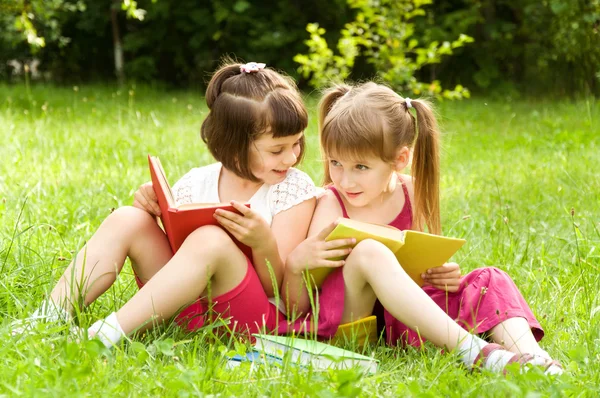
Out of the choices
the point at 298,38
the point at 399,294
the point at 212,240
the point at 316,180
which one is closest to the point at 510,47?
the point at 298,38

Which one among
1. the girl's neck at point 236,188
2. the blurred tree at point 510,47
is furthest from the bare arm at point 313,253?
the blurred tree at point 510,47

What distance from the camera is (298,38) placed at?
34.0ft

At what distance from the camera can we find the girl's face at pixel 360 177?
244 cm

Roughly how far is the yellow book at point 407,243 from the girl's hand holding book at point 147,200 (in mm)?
533

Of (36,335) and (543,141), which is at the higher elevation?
(36,335)

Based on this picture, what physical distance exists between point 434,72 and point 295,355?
340 inches

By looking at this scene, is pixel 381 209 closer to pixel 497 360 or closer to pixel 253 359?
pixel 497 360

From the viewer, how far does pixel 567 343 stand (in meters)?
2.33

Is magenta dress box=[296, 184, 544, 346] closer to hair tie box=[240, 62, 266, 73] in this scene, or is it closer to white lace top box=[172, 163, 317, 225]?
white lace top box=[172, 163, 317, 225]

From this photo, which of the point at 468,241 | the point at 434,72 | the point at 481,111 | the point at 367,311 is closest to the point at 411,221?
the point at 367,311

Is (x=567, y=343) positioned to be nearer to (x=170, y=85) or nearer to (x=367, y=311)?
(x=367, y=311)

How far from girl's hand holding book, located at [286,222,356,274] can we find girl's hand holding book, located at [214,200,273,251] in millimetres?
145

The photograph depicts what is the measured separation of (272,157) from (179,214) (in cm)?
42

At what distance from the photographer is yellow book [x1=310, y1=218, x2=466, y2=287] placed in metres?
2.27
